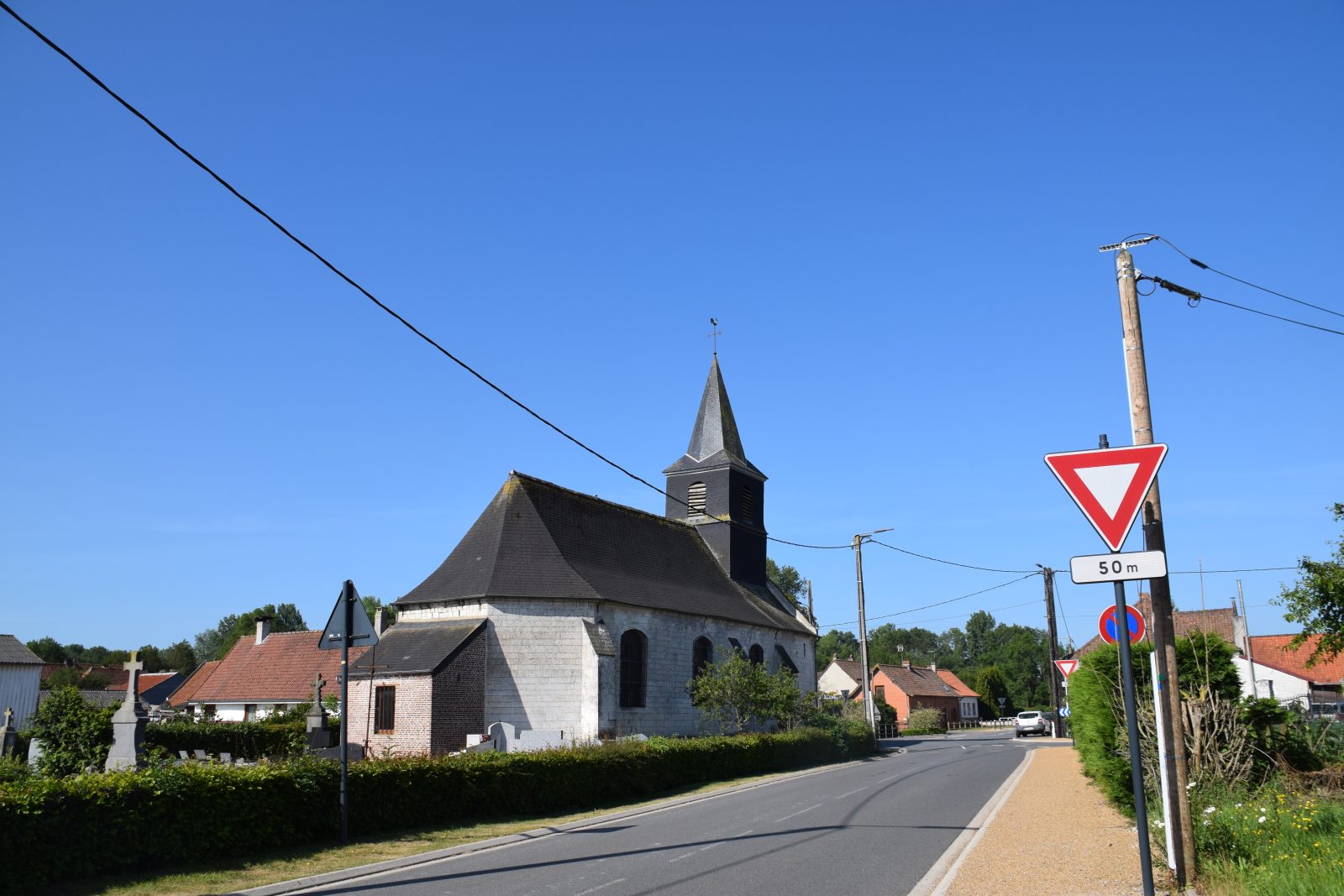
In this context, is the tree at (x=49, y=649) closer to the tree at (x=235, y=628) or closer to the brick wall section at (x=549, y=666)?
the tree at (x=235, y=628)

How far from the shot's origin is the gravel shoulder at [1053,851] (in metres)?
8.91

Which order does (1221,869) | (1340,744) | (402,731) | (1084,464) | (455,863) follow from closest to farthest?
(1084,464) → (1221,869) → (455,863) → (1340,744) → (402,731)

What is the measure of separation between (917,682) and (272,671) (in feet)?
160

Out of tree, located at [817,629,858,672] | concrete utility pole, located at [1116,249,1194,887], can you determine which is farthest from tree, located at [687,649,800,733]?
tree, located at [817,629,858,672]

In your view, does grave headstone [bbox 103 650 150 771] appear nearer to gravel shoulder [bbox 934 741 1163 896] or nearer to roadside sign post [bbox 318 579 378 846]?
roadside sign post [bbox 318 579 378 846]

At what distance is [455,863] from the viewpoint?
1080 centimetres

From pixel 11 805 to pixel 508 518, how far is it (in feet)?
73.5

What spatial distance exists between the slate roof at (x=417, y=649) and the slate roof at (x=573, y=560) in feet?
3.28

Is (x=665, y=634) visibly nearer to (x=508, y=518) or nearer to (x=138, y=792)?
(x=508, y=518)

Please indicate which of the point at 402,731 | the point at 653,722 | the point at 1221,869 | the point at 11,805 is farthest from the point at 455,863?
the point at 653,722

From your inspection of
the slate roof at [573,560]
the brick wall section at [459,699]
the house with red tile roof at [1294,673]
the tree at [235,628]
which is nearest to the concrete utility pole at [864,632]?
the slate roof at [573,560]

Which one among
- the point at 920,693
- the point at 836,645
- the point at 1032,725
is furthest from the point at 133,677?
the point at 836,645

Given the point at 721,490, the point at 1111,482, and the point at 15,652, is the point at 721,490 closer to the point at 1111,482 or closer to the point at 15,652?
the point at 15,652

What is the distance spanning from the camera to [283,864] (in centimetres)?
1059
